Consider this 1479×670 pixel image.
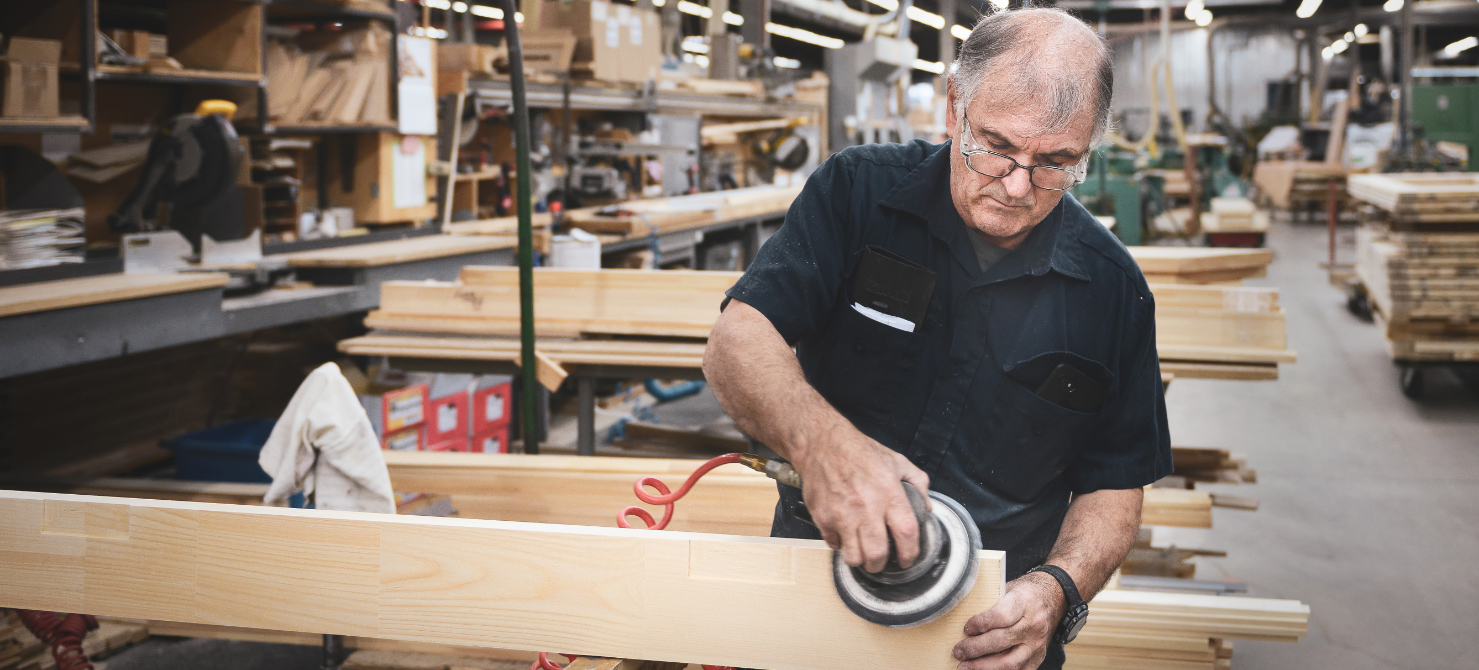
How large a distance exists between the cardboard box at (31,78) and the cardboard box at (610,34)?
2.86 meters

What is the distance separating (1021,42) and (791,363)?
1.62 feet

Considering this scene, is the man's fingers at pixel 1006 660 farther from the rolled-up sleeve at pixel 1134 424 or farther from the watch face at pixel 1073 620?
the rolled-up sleeve at pixel 1134 424

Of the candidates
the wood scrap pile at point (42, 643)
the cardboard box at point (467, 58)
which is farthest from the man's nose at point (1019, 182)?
the cardboard box at point (467, 58)

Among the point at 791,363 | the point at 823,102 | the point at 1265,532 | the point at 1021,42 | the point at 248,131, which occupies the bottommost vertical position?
the point at 1265,532

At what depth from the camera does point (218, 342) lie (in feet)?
15.8

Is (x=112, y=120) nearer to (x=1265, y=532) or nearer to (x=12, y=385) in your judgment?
(x=12, y=385)

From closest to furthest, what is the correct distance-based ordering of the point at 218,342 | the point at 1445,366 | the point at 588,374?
the point at 588,374
the point at 218,342
the point at 1445,366

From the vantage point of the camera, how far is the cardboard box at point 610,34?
559 centimetres

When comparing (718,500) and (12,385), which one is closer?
(718,500)

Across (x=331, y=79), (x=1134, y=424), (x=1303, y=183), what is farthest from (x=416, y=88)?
(x=1303, y=183)

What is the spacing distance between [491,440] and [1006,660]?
3.42 meters

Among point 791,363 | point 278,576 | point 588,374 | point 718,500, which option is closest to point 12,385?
point 588,374

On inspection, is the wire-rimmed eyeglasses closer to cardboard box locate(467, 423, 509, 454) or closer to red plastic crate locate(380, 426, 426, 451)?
red plastic crate locate(380, 426, 426, 451)

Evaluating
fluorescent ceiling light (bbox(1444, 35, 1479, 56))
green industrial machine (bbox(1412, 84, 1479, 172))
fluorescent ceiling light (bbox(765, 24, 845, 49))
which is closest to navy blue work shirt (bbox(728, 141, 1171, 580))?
green industrial machine (bbox(1412, 84, 1479, 172))
